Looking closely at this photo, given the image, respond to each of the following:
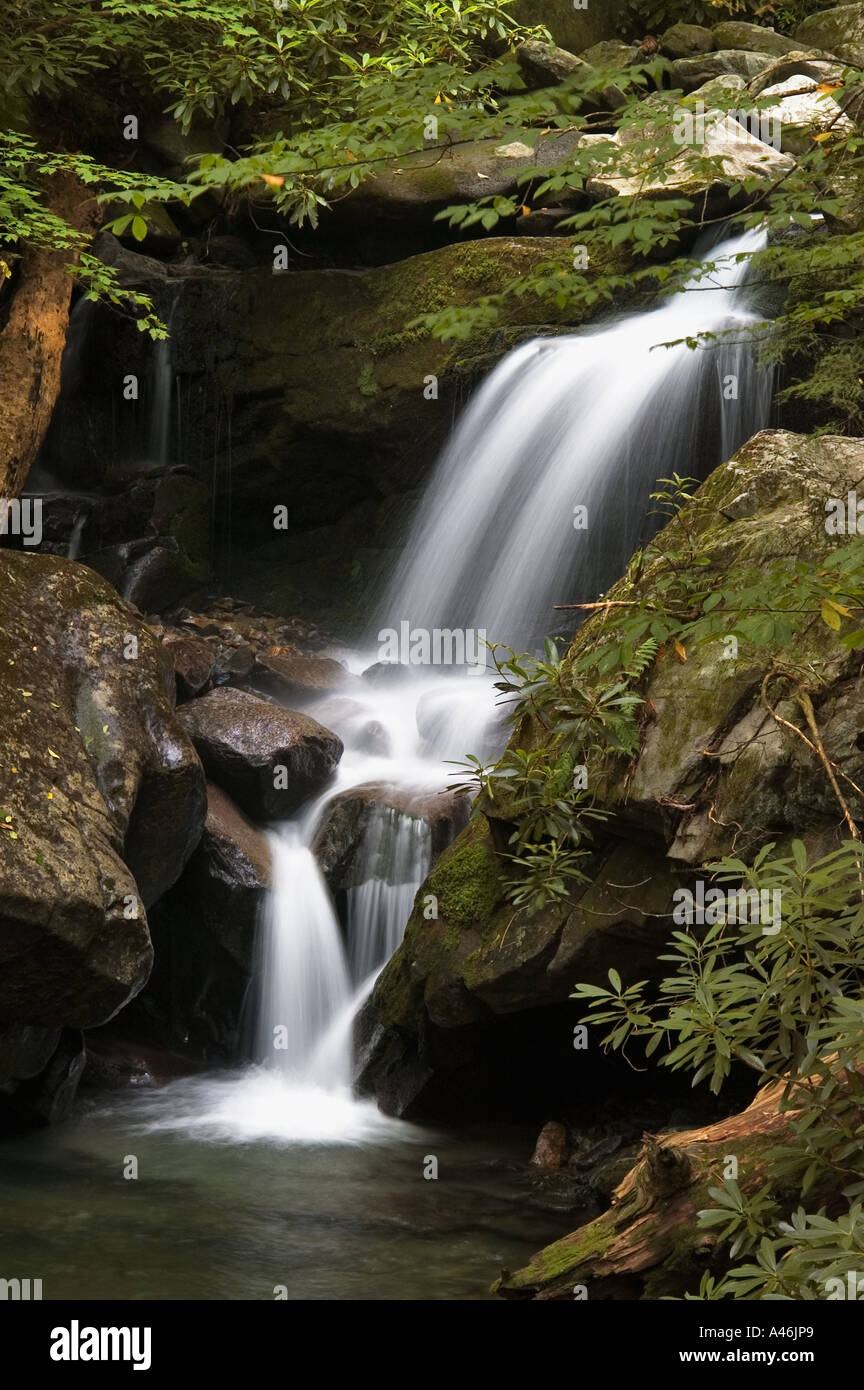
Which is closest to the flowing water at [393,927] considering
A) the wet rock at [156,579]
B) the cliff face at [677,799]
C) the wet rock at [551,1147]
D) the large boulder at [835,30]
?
the wet rock at [551,1147]

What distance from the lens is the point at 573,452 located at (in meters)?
9.53

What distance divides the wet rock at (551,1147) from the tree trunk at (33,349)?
Result: 5.33 meters

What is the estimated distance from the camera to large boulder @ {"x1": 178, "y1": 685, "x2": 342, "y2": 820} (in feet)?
26.3

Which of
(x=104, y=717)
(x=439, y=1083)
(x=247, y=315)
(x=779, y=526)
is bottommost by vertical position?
(x=439, y=1083)

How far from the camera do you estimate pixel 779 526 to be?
552 centimetres

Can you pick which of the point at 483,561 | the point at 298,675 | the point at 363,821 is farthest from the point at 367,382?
the point at 363,821

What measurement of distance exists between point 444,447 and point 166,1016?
5174 millimetres

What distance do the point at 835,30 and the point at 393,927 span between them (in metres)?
11.8

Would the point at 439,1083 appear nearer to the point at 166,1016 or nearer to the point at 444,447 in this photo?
the point at 166,1016

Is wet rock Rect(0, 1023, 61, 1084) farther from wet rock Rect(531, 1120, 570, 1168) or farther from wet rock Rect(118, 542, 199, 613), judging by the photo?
wet rock Rect(118, 542, 199, 613)

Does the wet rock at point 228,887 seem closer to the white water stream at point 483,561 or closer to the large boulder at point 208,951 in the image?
the large boulder at point 208,951

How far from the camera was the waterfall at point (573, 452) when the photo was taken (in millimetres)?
9242

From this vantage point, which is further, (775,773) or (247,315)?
(247,315)
